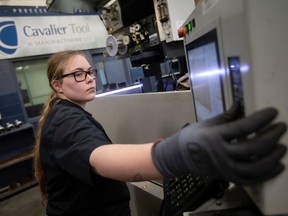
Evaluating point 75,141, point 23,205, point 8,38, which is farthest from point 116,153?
point 8,38

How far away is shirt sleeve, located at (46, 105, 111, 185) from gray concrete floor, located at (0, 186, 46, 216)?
238 cm

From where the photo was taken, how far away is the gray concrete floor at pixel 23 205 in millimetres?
2785

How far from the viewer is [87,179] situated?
2.27ft

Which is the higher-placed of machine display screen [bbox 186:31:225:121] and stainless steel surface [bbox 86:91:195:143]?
machine display screen [bbox 186:31:225:121]

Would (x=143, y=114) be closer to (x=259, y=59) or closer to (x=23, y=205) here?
(x=259, y=59)

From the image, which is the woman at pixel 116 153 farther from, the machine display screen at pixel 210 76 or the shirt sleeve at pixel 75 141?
the machine display screen at pixel 210 76

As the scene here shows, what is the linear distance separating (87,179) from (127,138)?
2.46ft

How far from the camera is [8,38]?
3826 millimetres

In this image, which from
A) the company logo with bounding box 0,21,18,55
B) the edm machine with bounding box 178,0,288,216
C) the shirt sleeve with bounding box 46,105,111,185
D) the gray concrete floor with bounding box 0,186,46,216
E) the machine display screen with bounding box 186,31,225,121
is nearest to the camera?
the edm machine with bounding box 178,0,288,216

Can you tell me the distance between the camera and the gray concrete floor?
110 inches

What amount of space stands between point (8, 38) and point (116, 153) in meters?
4.06

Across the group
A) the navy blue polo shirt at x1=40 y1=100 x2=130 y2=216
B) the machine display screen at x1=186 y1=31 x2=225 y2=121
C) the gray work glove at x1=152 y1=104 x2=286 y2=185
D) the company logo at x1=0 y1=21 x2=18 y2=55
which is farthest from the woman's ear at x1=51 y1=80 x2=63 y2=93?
the company logo at x1=0 y1=21 x2=18 y2=55

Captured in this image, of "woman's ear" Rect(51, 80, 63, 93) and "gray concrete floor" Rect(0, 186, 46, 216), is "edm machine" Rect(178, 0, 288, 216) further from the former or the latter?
"gray concrete floor" Rect(0, 186, 46, 216)

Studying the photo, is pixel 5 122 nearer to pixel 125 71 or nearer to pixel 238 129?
pixel 125 71
